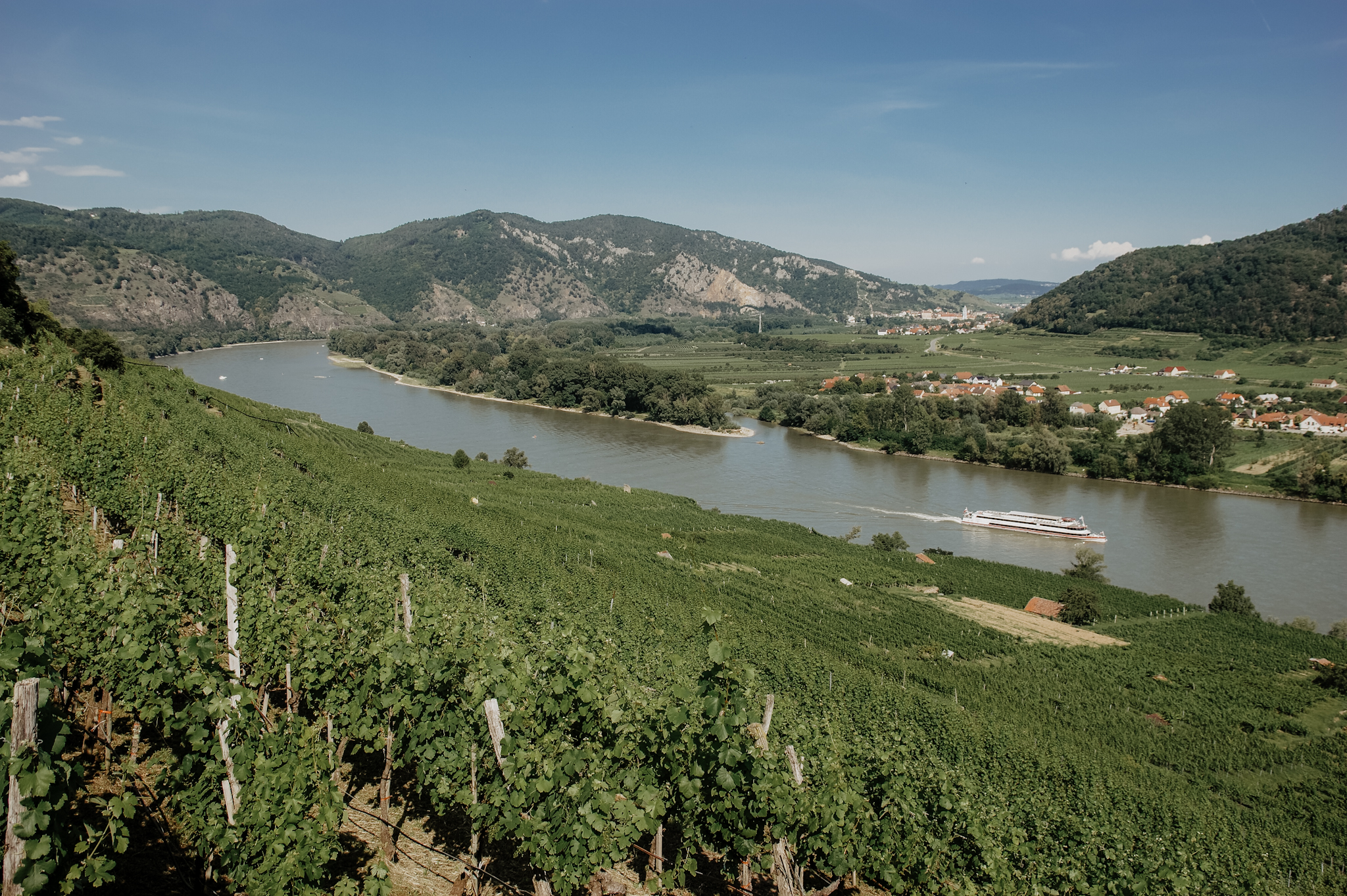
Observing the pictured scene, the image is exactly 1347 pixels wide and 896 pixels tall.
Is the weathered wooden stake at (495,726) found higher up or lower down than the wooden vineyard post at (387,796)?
higher up

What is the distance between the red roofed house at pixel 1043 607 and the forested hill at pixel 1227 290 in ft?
291

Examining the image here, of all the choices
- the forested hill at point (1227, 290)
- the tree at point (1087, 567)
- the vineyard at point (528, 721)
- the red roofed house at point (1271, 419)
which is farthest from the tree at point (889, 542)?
the forested hill at point (1227, 290)

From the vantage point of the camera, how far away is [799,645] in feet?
56.2

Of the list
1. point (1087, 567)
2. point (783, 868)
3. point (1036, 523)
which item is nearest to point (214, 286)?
point (1036, 523)

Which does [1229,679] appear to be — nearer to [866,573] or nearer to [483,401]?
[866,573]

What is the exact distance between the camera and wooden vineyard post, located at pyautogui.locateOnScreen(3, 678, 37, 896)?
283 centimetres

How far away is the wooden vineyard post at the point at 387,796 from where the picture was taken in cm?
510

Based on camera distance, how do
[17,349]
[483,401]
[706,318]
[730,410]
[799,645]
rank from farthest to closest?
1. [706,318]
2. [483,401]
3. [730,410]
4. [17,349]
5. [799,645]

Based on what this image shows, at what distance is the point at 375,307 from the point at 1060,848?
583ft

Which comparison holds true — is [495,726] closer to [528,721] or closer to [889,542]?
[528,721]

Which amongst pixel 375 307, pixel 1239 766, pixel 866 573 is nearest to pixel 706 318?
pixel 375 307

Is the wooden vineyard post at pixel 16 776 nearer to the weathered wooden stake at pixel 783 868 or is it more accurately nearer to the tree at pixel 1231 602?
the weathered wooden stake at pixel 783 868

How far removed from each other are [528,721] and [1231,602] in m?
27.5

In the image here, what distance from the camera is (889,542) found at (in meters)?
30.4
